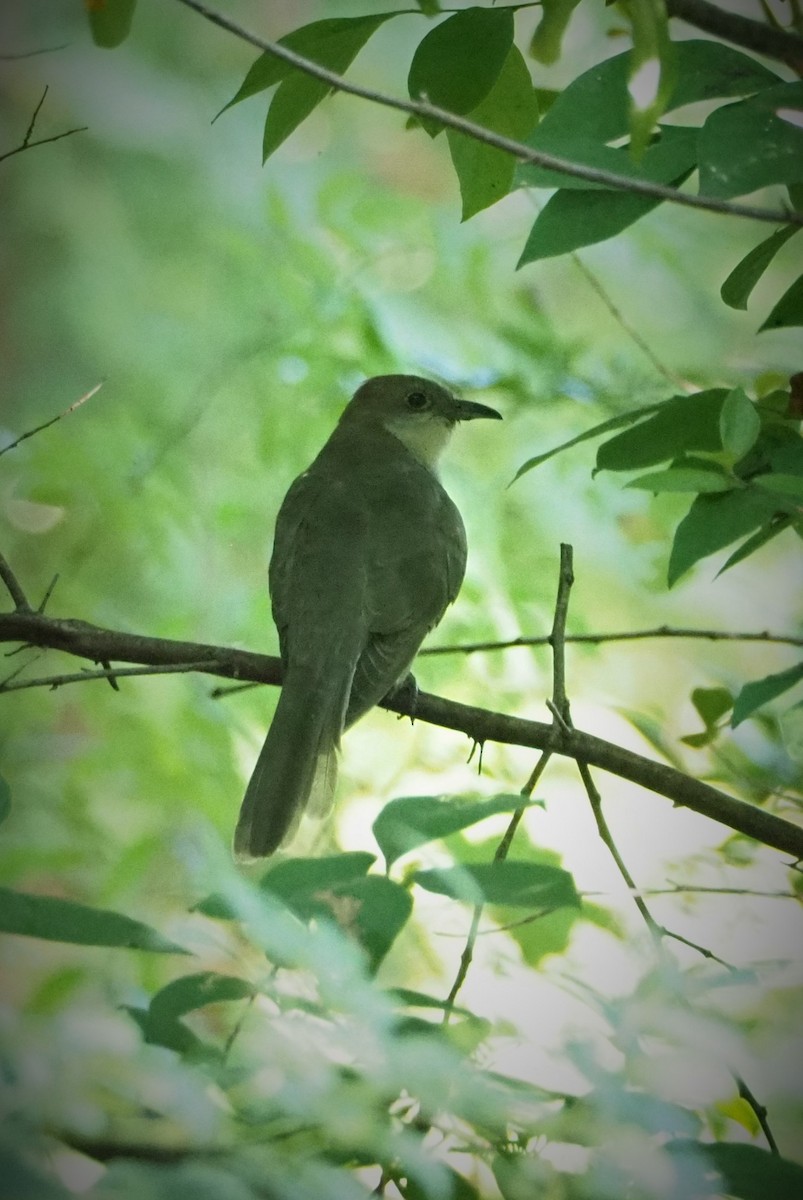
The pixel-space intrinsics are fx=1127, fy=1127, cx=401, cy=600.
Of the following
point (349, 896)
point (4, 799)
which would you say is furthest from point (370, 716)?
point (4, 799)

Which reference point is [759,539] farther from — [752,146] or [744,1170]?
[744,1170]

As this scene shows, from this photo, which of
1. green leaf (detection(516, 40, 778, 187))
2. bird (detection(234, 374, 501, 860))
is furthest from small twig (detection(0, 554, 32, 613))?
green leaf (detection(516, 40, 778, 187))

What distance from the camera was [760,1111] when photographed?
0.84 meters

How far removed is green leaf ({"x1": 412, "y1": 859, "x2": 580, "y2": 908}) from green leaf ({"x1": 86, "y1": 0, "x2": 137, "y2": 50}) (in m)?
0.85

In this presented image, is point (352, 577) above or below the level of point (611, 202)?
below

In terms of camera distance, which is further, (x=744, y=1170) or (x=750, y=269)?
(x=750, y=269)

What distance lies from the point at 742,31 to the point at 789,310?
264mm

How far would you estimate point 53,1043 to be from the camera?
856 millimetres

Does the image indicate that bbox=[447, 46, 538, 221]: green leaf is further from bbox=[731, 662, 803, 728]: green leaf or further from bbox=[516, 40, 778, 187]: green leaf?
bbox=[731, 662, 803, 728]: green leaf

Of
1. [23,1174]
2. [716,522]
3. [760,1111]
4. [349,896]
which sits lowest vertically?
[23,1174]

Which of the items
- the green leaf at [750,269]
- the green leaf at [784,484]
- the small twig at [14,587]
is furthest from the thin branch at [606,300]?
the small twig at [14,587]

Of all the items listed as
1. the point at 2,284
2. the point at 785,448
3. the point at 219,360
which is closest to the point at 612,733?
the point at 785,448

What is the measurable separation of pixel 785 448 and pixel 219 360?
56cm

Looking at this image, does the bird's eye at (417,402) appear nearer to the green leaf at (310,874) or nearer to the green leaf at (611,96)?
the green leaf at (611,96)
